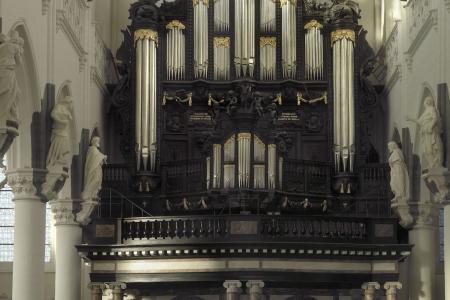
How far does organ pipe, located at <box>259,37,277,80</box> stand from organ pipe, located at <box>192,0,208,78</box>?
6.14ft

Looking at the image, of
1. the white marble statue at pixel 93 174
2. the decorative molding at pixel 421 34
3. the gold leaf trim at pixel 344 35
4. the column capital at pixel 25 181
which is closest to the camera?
the column capital at pixel 25 181

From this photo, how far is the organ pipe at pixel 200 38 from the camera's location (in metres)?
38.9

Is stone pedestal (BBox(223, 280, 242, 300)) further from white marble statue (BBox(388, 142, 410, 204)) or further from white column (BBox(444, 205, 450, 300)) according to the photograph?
white column (BBox(444, 205, 450, 300))

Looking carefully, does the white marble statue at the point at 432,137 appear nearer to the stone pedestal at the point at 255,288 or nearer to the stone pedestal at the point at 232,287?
the stone pedestal at the point at 255,288

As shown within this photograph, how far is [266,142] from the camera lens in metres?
35.8

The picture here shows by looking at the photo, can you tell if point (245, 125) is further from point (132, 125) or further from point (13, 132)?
point (13, 132)

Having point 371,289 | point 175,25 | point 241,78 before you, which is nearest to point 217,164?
point 241,78

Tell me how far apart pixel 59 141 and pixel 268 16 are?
11.6 meters

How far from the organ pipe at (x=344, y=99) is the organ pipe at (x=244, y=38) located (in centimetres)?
273

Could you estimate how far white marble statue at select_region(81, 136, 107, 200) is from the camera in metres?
34.8

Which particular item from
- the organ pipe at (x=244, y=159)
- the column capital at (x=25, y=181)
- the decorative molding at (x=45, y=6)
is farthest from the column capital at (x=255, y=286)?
the decorative molding at (x=45, y=6)

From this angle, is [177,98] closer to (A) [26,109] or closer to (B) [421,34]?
(B) [421,34]

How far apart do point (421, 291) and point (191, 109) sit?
9.91 metres

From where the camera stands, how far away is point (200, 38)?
3900cm
